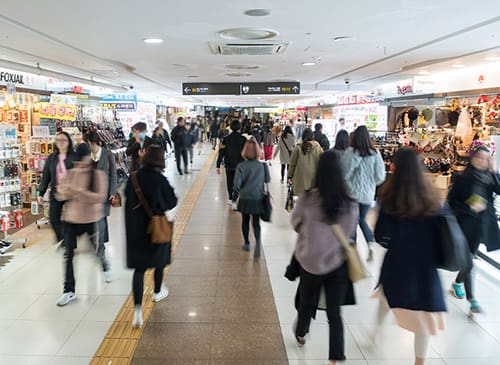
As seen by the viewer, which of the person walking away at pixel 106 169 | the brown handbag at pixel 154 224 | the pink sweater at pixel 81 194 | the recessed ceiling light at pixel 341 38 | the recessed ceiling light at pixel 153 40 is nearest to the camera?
the brown handbag at pixel 154 224

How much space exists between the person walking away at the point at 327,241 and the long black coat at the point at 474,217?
5.03ft

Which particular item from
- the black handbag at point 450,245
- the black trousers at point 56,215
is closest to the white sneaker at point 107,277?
the black trousers at point 56,215

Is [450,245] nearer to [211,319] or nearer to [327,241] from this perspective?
[327,241]

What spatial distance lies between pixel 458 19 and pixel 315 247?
3.53m

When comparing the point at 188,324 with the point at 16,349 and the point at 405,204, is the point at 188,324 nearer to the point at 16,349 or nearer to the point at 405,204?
the point at 16,349

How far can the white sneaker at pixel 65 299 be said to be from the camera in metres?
3.98

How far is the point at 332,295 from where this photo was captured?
283 cm

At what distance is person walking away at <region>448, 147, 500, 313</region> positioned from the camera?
12.1 ft

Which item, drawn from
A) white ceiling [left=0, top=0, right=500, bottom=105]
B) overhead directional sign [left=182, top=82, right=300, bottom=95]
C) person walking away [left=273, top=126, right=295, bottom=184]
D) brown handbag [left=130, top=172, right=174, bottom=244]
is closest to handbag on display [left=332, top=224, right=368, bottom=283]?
brown handbag [left=130, top=172, right=174, bottom=244]

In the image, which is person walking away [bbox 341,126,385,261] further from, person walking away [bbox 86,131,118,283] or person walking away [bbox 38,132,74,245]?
person walking away [bbox 38,132,74,245]

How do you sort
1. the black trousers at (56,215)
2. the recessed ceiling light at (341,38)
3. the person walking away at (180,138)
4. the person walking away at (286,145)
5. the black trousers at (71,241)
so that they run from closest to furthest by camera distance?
the black trousers at (71,241) → the black trousers at (56,215) → the recessed ceiling light at (341,38) → the person walking away at (286,145) → the person walking away at (180,138)

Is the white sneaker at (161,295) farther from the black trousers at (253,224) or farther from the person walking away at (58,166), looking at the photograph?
the black trousers at (253,224)

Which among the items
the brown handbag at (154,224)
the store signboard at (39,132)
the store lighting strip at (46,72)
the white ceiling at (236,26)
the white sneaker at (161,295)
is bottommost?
the white sneaker at (161,295)

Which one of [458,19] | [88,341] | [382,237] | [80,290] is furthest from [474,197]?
[80,290]
